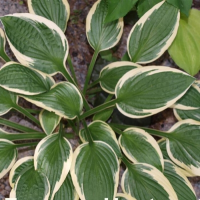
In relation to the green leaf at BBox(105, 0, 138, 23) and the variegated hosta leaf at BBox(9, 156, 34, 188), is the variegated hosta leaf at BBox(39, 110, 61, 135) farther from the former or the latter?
the green leaf at BBox(105, 0, 138, 23)

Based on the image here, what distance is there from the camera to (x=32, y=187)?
100 cm

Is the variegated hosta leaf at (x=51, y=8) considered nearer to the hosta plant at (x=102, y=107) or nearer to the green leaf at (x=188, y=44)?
the hosta plant at (x=102, y=107)

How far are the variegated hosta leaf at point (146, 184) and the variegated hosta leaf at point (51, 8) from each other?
62 centimetres

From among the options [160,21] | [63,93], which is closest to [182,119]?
[160,21]

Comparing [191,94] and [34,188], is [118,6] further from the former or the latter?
[34,188]

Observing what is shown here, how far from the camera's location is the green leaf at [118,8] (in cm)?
104

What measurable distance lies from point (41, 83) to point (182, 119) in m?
0.56

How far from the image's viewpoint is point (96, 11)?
3.90 feet

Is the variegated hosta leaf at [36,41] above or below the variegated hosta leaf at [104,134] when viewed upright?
above

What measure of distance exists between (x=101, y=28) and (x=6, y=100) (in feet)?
1.47

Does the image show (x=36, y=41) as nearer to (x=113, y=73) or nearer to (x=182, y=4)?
(x=113, y=73)

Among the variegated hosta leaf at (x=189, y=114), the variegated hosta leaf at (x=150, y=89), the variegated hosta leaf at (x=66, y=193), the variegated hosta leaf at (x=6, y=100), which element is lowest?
the variegated hosta leaf at (x=66, y=193)

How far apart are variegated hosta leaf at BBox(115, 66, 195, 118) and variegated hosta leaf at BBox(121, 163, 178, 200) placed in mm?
209

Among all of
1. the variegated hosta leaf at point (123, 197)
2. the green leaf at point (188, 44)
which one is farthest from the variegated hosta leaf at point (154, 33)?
the variegated hosta leaf at point (123, 197)
